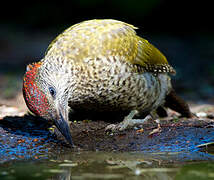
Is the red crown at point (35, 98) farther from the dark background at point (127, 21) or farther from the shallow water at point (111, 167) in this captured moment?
the dark background at point (127, 21)

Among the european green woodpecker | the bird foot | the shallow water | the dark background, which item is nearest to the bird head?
the european green woodpecker

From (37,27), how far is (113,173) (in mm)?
11535

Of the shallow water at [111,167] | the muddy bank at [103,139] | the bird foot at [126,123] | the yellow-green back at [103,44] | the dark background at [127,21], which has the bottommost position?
the shallow water at [111,167]

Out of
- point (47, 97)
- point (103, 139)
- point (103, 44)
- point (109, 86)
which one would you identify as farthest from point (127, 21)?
point (47, 97)

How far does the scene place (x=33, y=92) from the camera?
4.23 m

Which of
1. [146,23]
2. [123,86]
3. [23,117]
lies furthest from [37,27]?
[123,86]

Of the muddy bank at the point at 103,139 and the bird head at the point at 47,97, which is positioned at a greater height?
the bird head at the point at 47,97

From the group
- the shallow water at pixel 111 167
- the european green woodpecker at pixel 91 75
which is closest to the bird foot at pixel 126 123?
the european green woodpecker at pixel 91 75

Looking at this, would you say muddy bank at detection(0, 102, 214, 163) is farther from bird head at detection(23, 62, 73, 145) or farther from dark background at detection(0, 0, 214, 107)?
dark background at detection(0, 0, 214, 107)

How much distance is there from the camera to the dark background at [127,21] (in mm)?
11656

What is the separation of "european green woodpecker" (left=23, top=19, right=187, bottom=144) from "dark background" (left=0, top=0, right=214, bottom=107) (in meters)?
5.24

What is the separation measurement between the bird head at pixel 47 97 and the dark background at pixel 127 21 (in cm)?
611

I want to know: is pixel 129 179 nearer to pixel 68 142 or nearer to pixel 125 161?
pixel 125 161

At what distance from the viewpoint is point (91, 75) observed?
15.5 feet
